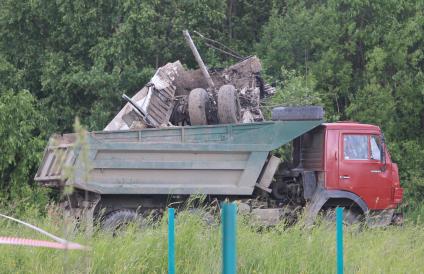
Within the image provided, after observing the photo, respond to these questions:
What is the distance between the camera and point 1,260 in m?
7.43

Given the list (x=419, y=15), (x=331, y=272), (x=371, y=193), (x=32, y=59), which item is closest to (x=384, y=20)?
(x=419, y=15)

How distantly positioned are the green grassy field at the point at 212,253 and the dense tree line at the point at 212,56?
7791mm

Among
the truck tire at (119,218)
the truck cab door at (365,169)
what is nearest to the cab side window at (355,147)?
the truck cab door at (365,169)

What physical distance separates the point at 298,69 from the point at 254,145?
8.77 meters

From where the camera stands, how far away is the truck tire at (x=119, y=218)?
421 inches

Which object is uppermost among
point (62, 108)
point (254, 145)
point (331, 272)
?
point (62, 108)

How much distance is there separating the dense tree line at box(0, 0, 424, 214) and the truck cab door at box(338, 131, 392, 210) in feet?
14.1

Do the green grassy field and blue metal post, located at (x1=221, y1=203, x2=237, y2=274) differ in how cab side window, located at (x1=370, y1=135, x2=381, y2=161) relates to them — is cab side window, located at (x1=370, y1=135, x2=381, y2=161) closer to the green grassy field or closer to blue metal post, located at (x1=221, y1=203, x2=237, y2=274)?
the green grassy field

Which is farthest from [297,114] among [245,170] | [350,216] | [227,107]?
[350,216]

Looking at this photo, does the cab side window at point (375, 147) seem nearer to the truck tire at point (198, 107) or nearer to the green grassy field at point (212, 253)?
the truck tire at point (198, 107)

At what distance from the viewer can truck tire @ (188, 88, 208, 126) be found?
1288cm

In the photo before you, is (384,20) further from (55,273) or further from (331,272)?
(55,273)

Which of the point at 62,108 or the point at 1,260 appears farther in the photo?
the point at 62,108

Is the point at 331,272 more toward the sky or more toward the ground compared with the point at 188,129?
more toward the ground
